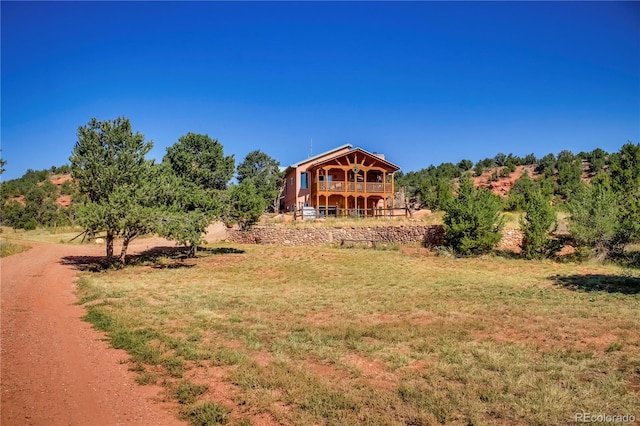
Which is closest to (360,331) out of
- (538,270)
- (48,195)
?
(538,270)

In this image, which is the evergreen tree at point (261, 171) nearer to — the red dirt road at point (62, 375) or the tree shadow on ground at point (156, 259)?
the tree shadow on ground at point (156, 259)

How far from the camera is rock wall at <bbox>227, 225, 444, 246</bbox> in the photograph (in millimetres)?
28984

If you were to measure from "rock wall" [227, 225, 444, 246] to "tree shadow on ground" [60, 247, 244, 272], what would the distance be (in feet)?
13.3

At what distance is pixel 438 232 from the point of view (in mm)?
28031

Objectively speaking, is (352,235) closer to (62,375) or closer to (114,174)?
(114,174)

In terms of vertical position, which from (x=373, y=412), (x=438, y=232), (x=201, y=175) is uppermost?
(x=201, y=175)

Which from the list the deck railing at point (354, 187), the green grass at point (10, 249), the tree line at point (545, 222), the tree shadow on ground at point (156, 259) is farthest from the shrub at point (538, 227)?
the green grass at point (10, 249)

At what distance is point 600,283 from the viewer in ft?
52.8

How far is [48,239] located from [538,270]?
121 ft

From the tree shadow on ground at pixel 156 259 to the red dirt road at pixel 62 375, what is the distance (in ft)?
29.2

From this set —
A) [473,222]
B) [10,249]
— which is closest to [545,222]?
[473,222]

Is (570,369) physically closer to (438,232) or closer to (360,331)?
(360,331)
